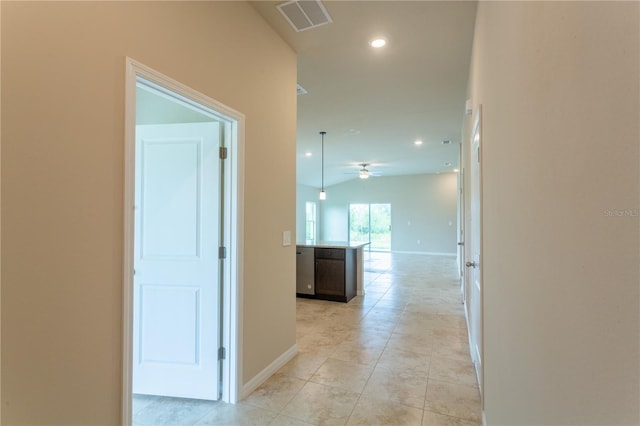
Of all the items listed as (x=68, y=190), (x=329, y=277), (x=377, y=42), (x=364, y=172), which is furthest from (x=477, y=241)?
(x=364, y=172)

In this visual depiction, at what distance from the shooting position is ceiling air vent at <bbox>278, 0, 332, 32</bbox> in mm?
2338

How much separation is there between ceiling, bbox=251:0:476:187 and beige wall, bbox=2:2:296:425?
50.4 inches

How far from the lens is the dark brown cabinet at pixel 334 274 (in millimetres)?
5230

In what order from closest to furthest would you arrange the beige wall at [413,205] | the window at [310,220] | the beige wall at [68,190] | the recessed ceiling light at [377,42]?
the beige wall at [68,190]
the recessed ceiling light at [377,42]
the beige wall at [413,205]
the window at [310,220]

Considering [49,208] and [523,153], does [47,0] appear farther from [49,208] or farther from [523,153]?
[523,153]

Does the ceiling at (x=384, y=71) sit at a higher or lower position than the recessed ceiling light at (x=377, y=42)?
higher

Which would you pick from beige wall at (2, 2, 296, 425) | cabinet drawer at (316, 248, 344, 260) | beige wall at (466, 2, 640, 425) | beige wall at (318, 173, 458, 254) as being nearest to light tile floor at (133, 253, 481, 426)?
cabinet drawer at (316, 248, 344, 260)

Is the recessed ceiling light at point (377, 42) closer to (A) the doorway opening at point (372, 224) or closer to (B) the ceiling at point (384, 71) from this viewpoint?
(B) the ceiling at point (384, 71)

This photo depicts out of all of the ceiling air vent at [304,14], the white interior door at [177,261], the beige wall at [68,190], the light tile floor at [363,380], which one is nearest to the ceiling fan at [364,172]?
the light tile floor at [363,380]

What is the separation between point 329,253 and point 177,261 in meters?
3.18

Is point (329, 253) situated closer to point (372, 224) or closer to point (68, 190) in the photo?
point (68, 190)

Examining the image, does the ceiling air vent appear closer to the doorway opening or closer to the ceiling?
the ceiling

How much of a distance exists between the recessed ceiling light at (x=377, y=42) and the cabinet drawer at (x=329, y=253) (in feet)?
10.3

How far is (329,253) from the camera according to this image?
528 cm
